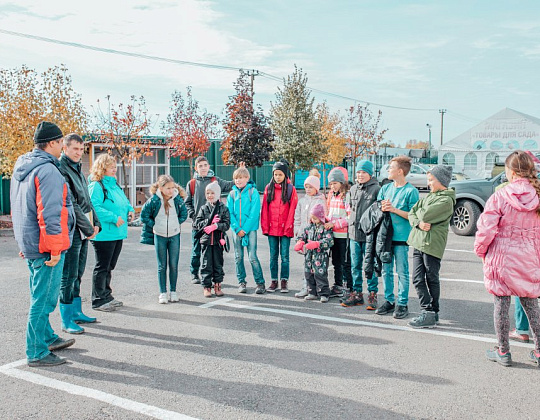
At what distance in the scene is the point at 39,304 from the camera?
4.45 metres

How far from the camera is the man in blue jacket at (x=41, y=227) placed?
171 inches

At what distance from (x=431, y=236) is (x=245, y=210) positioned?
2702 mm

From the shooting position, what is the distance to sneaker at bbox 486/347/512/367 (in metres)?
4.57

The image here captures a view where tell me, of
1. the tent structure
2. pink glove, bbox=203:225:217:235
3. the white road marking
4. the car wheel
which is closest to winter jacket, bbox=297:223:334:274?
pink glove, bbox=203:225:217:235

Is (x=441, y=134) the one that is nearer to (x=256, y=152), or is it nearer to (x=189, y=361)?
(x=256, y=152)

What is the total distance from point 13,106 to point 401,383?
50.4 feet

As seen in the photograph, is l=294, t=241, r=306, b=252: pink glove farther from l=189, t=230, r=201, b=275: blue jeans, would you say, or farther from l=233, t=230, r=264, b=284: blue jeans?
l=189, t=230, r=201, b=275: blue jeans

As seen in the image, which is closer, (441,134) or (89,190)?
(89,190)

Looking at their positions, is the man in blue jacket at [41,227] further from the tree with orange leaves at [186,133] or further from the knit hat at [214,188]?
the tree with orange leaves at [186,133]

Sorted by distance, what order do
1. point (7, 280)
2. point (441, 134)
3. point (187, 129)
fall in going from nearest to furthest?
1. point (7, 280)
2. point (187, 129)
3. point (441, 134)

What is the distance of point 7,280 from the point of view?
26.1ft

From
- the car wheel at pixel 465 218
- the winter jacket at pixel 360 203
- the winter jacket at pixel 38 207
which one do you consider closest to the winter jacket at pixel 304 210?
the winter jacket at pixel 360 203

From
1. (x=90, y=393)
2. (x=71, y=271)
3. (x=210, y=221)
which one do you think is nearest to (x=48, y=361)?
(x=90, y=393)

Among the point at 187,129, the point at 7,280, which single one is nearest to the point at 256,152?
the point at 187,129
